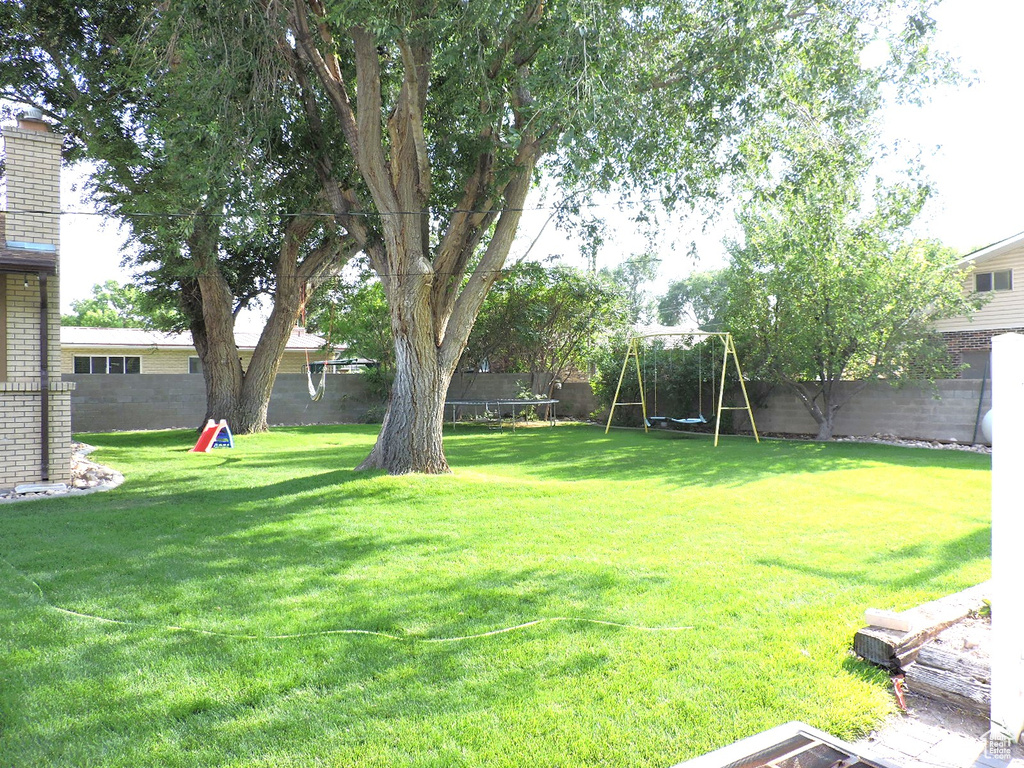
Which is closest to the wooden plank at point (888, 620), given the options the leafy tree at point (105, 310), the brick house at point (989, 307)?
the brick house at point (989, 307)

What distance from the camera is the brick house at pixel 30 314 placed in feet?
26.5

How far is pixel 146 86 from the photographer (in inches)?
334

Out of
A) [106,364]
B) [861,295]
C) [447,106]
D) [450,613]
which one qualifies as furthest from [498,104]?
[106,364]

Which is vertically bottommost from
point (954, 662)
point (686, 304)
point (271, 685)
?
point (271, 685)

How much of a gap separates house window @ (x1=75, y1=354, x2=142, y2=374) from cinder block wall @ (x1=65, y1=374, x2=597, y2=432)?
729 cm

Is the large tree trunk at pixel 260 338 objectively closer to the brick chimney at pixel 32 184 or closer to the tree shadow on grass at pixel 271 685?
the brick chimney at pixel 32 184

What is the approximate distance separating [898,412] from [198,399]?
1595 centimetres

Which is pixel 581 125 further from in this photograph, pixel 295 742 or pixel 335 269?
pixel 335 269

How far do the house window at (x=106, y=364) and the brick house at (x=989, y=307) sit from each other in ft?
78.3

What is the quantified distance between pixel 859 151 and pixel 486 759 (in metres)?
7.83

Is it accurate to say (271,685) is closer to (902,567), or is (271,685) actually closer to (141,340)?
(902,567)

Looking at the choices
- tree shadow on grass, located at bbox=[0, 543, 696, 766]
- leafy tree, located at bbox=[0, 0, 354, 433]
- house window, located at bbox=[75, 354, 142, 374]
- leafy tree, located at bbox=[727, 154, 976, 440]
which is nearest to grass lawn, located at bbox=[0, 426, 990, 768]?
tree shadow on grass, located at bbox=[0, 543, 696, 766]

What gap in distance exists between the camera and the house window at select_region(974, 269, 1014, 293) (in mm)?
16969

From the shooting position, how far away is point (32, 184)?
8172 millimetres
